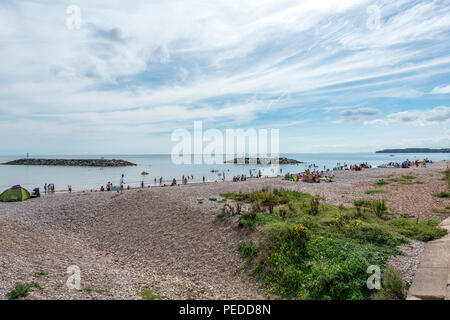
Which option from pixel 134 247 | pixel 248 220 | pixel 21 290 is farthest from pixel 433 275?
pixel 134 247

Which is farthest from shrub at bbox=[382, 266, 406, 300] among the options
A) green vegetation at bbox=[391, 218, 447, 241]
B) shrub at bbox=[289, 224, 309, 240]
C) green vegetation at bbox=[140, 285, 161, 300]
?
green vegetation at bbox=[140, 285, 161, 300]

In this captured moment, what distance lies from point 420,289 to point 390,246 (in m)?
2.97

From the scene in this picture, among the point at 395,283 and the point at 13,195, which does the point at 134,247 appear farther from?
the point at 13,195

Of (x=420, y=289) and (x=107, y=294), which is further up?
(x=420, y=289)

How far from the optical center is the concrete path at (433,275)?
591 cm

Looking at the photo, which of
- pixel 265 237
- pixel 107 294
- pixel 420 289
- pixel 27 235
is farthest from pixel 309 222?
pixel 27 235

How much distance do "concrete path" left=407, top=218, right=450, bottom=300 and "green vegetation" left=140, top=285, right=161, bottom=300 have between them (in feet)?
21.5

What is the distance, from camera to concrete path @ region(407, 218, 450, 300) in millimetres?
5906

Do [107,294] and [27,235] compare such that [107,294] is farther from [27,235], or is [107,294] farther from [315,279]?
[27,235]

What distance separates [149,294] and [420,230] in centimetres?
1064

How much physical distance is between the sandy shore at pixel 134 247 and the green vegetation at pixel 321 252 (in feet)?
1.96

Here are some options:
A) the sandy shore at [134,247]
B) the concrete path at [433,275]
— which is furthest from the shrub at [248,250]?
the concrete path at [433,275]

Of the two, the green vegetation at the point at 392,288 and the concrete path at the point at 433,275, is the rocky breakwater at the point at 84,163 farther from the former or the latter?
the green vegetation at the point at 392,288

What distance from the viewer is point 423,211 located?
1439 cm
